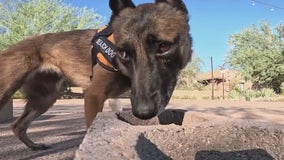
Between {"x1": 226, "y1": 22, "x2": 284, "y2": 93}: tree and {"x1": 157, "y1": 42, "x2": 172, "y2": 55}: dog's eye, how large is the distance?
32824 mm

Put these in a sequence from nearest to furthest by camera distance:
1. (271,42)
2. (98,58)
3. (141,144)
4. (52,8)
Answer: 1. (141,144)
2. (98,58)
3. (52,8)
4. (271,42)

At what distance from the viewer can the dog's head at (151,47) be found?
2420 millimetres

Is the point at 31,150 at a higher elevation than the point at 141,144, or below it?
below

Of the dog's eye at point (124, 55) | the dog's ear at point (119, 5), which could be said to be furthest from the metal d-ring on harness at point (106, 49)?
the dog's eye at point (124, 55)

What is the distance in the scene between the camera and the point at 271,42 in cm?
3697

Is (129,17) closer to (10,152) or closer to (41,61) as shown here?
(41,61)

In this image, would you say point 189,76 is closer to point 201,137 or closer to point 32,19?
point 32,19

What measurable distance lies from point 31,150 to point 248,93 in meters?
26.6

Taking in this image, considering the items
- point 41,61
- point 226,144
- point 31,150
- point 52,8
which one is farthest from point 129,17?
point 52,8

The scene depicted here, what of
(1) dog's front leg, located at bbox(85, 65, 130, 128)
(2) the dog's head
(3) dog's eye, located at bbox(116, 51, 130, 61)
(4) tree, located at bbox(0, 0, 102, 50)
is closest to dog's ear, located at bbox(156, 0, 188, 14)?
(2) the dog's head

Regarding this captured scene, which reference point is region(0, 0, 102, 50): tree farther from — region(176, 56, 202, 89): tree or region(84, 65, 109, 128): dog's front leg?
region(84, 65, 109, 128): dog's front leg

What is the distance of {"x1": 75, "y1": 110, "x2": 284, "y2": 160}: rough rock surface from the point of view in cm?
237

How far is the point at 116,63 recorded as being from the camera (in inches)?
155

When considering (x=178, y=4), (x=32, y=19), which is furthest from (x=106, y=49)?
(x=32, y=19)
